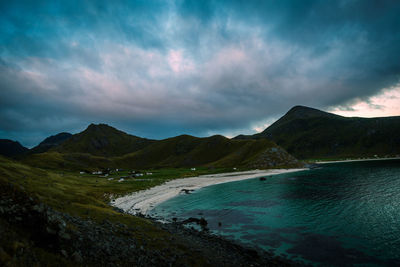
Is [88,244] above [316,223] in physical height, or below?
above

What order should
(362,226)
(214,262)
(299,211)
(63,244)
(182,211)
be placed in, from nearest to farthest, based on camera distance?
(63,244), (214,262), (362,226), (299,211), (182,211)

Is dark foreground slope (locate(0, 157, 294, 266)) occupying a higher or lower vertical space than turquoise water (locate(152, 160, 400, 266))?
higher

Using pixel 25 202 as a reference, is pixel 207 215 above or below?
below

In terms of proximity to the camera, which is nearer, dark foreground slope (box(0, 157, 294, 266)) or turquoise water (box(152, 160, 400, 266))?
dark foreground slope (box(0, 157, 294, 266))

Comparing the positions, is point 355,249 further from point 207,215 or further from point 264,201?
point 264,201

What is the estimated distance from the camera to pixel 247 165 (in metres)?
193

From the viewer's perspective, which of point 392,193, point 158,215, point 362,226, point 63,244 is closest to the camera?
point 63,244

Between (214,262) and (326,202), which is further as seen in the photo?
(326,202)

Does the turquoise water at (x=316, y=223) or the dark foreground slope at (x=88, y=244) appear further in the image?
the turquoise water at (x=316, y=223)

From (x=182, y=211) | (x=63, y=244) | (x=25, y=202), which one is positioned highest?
(x=25, y=202)

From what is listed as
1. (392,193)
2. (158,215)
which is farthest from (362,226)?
(158,215)

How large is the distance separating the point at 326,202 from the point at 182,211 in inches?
1547

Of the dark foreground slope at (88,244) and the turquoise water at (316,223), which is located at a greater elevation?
the dark foreground slope at (88,244)

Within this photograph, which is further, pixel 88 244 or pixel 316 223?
pixel 316 223
